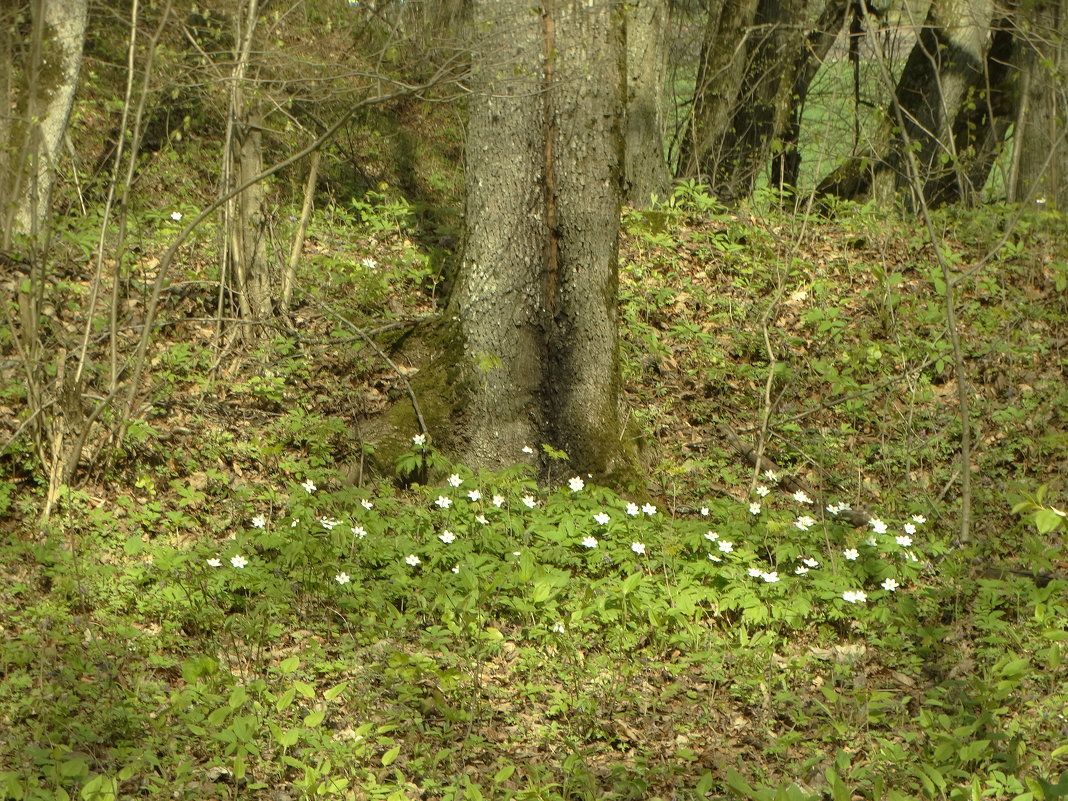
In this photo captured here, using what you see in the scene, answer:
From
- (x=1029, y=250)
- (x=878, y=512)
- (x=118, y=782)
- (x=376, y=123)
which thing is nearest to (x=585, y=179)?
(x=878, y=512)

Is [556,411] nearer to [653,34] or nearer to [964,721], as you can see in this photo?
[964,721]

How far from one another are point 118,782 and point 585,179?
3.68 metres

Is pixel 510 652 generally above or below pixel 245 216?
below

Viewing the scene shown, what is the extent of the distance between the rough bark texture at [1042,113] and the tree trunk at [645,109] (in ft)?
10.3

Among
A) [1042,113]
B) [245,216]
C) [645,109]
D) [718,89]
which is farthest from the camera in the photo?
Result: [718,89]

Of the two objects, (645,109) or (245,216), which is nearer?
(245,216)

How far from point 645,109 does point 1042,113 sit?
352 cm

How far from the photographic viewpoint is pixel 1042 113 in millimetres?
9047

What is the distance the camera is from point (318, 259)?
774cm

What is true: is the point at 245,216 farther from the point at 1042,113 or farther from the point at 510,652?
the point at 1042,113

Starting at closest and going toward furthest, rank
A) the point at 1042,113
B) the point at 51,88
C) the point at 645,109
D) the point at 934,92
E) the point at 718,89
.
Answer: the point at 51,88, the point at 1042,113, the point at 645,109, the point at 934,92, the point at 718,89

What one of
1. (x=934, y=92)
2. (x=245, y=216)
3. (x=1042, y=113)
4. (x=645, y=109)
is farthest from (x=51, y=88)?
(x=1042, y=113)

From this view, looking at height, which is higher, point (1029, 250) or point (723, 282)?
point (1029, 250)

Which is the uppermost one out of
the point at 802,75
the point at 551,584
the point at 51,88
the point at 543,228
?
the point at 802,75
